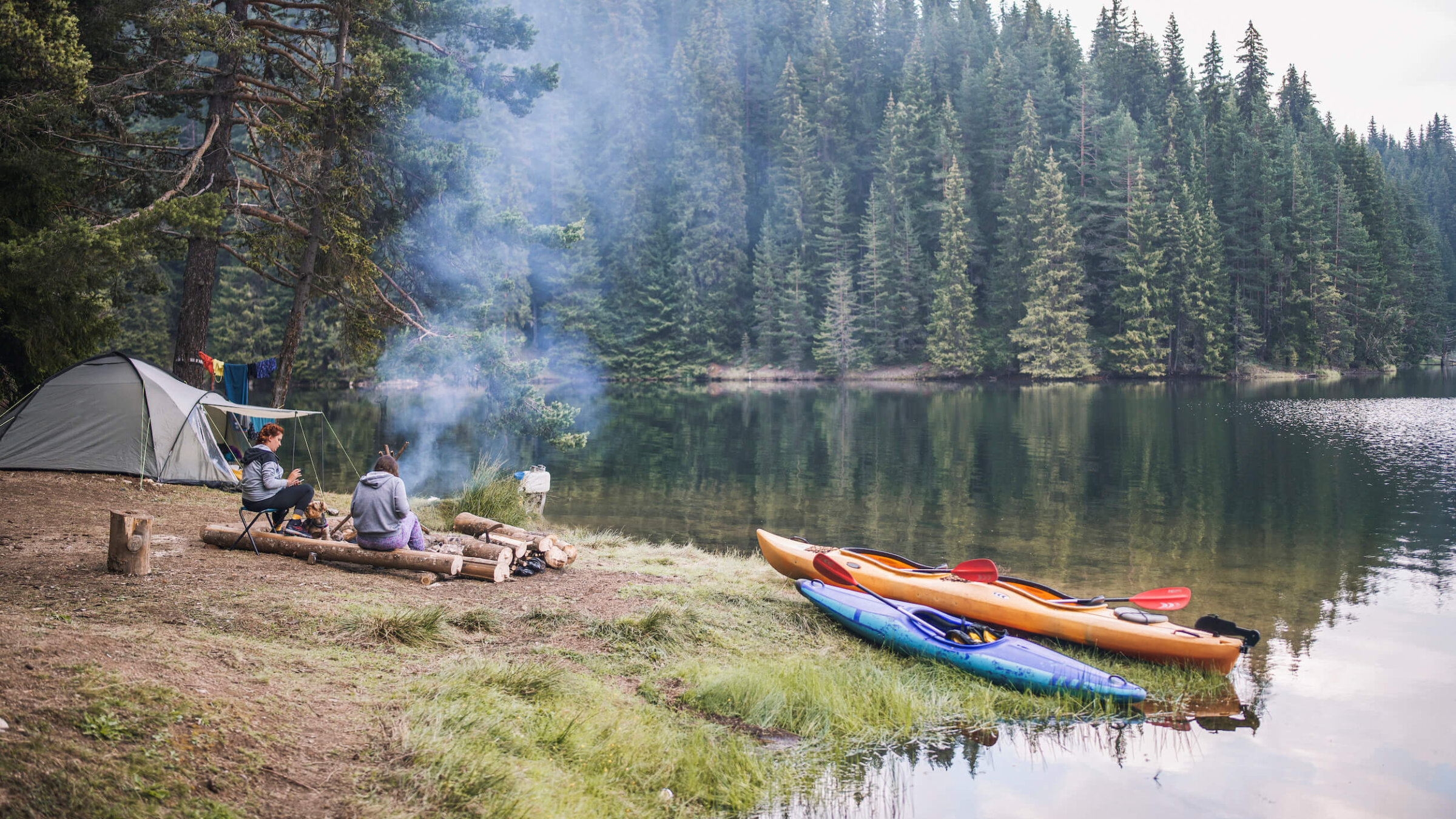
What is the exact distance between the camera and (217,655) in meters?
5.37

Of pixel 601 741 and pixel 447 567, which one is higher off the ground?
pixel 447 567

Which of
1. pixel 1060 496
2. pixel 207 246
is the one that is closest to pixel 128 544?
pixel 207 246

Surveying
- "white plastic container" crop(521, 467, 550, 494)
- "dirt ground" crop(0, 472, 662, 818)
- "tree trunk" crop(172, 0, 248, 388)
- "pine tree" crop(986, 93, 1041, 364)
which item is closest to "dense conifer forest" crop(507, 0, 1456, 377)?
"pine tree" crop(986, 93, 1041, 364)

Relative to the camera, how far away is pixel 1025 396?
140ft

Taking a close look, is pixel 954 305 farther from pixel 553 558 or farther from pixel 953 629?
pixel 953 629

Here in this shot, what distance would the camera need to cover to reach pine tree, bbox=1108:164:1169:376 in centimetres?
5053

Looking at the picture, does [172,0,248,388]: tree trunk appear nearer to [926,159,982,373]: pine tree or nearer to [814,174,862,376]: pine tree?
[926,159,982,373]: pine tree

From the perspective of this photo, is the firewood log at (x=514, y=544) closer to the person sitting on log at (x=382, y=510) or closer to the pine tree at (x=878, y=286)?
the person sitting on log at (x=382, y=510)

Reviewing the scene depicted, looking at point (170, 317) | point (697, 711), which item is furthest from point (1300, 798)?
point (170, 317)

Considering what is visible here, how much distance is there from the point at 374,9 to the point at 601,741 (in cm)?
1316

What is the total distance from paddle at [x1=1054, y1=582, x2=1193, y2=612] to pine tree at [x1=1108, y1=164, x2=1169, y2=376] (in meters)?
45.5

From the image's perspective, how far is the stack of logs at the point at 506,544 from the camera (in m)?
9.20

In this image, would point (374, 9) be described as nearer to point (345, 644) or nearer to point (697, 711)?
point (345, 644)

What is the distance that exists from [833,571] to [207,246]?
1185 cm
